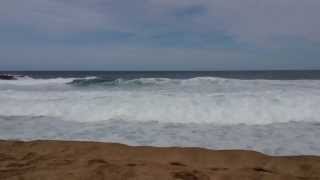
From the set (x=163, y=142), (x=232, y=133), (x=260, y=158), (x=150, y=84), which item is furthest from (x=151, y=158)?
(x=150, y=84)

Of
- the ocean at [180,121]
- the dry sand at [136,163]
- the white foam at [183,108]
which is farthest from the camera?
the white foam at [183,108]

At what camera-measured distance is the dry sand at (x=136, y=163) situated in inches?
137

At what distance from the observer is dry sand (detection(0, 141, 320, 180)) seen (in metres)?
3.48

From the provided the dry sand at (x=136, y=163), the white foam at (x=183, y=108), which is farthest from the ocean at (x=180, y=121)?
the dry sand at (x=136, y=163)

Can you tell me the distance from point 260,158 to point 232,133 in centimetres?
312

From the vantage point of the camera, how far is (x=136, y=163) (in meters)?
3.92

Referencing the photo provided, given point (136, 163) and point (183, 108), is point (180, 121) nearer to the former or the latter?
point (183, 108)

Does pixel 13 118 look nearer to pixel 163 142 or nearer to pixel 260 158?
pixel 163 142

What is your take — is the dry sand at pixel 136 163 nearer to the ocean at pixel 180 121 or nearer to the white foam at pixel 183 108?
the ocean at pixel 180 121

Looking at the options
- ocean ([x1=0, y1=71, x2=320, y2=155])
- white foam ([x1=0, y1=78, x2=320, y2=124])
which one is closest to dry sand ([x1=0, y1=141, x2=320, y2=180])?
ocean ([x1=0, y1=71, x2=320, y2=155])

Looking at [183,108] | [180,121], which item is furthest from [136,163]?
[183,108]

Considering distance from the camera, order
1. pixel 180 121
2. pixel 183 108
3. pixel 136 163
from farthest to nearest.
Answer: pixel 183 108, pixel 180 121, pixel 136 163

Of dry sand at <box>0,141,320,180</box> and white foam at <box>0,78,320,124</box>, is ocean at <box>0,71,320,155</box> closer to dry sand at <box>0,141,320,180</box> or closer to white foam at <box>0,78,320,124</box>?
white foam at <box>0,78,320,124</box>

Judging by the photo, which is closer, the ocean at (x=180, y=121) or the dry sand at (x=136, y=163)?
the dry sand at (x=136, y=163)
